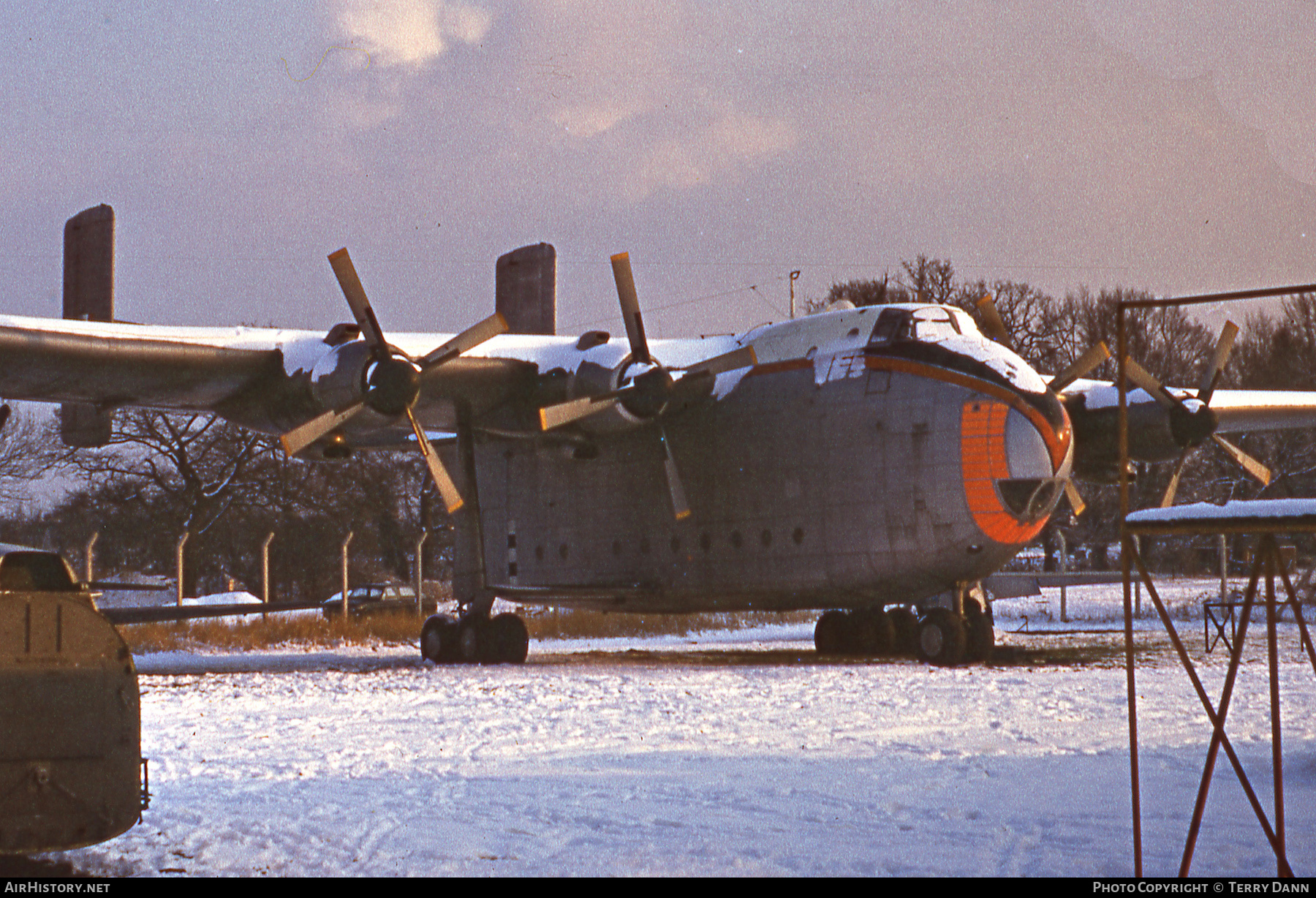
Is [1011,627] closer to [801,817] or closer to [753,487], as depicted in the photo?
[753,487]

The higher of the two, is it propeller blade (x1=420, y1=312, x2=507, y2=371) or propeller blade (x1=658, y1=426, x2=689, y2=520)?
propeller blade (x1=420, y1=312, x2=507, y2=371)

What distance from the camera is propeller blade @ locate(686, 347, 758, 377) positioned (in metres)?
18.3

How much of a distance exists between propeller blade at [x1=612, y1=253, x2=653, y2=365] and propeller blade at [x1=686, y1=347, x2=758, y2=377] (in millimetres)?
718

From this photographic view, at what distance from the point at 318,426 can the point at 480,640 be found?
4654mm

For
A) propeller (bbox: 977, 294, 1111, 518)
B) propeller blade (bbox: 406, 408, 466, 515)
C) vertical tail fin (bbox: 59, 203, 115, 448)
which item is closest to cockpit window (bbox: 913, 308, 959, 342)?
propeller (bbox: 977, 294, 1111, 518)

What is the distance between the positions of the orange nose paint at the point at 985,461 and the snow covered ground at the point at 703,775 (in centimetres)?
203

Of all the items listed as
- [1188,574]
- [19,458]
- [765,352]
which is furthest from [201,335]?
[1188,574]

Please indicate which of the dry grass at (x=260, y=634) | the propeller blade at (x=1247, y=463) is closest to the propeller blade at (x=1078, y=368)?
the propeller blade at (x=1247, y=463)

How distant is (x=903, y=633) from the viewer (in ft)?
69.5

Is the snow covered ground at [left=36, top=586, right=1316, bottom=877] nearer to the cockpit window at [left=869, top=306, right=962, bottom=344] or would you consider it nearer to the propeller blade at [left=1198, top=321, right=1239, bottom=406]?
the cockpit window at [left=869, top=306, right=962, bottom=344]

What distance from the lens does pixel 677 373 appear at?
→ 63.8ft

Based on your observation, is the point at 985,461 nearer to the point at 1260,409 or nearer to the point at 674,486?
the point at 674,486

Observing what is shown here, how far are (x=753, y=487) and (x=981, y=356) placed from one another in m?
3.86

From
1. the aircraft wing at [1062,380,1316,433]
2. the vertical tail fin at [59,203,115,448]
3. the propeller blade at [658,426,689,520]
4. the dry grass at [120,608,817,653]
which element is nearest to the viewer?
the propeller blade at [658,426,689,520]
